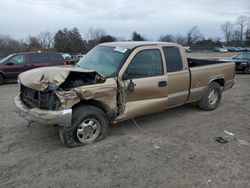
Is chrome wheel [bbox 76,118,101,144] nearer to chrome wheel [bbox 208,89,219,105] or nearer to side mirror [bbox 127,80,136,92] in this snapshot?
side mirror [bbox 127,80,136,92]

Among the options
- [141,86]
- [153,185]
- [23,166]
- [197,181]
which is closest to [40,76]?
[23,166]

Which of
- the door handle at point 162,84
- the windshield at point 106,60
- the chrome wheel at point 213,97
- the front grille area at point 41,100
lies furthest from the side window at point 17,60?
the door handle at point 162,84

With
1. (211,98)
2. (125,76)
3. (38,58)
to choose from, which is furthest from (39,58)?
(125,76)

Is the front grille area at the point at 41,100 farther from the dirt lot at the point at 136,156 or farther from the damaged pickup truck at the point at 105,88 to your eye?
the dirt lot at the point at 136,156

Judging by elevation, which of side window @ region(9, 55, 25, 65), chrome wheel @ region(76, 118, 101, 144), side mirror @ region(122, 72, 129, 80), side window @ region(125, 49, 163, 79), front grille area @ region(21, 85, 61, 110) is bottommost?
chrome wheel @ region(76, 118, 101, 144)

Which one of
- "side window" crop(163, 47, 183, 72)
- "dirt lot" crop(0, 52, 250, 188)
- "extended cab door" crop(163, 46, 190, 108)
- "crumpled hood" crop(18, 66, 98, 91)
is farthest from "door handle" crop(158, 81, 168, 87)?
"crumpled hood" crop(18, 66, 98, 91)

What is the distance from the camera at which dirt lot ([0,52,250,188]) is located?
4039 mm

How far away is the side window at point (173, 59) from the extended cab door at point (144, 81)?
208 mm

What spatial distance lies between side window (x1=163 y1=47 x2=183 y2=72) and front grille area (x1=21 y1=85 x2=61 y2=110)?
2.67 meters

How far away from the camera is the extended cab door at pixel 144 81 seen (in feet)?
18.3

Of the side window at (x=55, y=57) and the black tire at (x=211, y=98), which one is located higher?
the side window at (x=55, y=57)

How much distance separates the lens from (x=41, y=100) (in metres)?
5.03

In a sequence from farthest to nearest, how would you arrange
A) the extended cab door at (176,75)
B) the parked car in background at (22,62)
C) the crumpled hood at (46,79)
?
the parked car in background at (22,62) < the extended cab door at (176,75) < the crumpled hood at (46,79)

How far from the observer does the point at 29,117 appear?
505 centimetres
